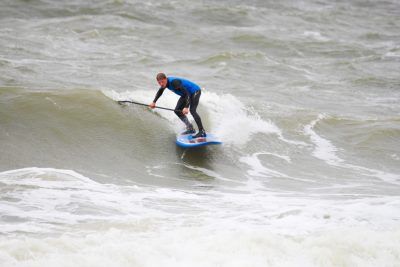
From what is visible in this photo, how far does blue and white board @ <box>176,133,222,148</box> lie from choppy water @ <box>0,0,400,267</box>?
188mm

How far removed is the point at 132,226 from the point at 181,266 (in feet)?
4.03

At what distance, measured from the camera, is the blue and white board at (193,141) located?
37.8ft

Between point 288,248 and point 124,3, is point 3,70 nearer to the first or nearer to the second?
point 288,248

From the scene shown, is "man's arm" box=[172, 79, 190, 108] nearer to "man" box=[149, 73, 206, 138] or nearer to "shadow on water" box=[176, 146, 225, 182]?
"man" box=[149, 73, 206, 138]

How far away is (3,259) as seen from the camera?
20.0 ft

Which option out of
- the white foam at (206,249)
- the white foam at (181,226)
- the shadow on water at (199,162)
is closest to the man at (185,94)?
the shadow on water at (199,162)

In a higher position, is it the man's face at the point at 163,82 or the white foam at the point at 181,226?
the man's face at the point at 163,82

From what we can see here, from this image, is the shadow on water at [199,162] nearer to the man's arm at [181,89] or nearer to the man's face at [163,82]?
the man's arm at [181,89]

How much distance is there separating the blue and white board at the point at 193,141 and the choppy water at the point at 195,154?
188 mm

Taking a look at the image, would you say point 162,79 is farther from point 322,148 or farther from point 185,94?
point 322,148

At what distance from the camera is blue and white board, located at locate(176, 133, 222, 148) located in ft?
37.8

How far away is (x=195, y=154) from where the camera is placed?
38.1ft

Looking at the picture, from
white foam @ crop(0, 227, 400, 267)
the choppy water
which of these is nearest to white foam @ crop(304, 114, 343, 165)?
the choppy water

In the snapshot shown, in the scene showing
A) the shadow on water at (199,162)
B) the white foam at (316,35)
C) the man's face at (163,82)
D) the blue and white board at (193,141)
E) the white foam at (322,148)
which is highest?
the man's face at (163,82)
